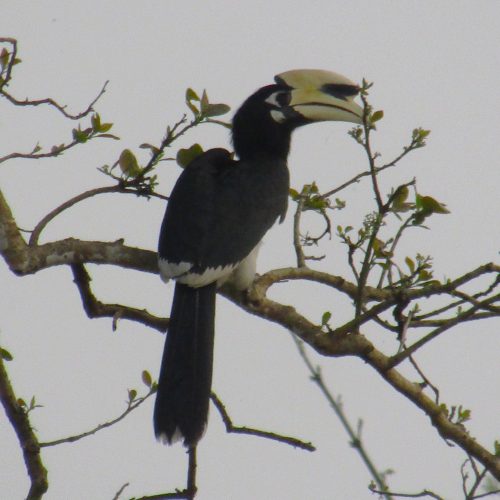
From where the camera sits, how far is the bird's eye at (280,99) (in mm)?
5242

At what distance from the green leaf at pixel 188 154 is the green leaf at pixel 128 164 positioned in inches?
22.0

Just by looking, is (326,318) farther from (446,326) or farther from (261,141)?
(261,141)

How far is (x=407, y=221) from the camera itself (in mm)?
3301

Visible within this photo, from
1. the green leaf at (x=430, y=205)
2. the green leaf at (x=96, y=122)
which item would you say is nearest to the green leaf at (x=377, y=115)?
the green leaf at (x=430, y=205)

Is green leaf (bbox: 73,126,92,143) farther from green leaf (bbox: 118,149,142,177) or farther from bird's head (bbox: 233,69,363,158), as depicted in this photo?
bird's head (bbox: 233,69,363,158)

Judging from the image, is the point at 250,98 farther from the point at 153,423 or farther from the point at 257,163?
the point at 153,423

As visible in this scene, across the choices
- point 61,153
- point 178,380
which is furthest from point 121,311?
point 61,153

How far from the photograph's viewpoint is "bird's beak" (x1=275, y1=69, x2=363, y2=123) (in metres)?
5.12

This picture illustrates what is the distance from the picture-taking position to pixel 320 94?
519cm

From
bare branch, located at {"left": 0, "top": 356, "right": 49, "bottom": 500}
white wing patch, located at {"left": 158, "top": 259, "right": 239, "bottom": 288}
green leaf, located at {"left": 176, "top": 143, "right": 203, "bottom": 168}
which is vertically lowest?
bare branch, located at {"left": 0, "top": 356, "right": 49, "bottom": 500}

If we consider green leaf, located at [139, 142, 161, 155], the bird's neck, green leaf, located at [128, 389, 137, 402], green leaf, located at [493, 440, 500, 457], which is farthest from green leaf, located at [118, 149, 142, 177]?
green leaf, located at [493, 440, 500, 457]

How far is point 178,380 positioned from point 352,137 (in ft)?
3.72

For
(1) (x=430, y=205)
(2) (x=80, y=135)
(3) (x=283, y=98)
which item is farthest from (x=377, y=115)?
(3) (x=283, y=98)

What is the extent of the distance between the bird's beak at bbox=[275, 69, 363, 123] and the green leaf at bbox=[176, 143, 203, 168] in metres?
1.15
